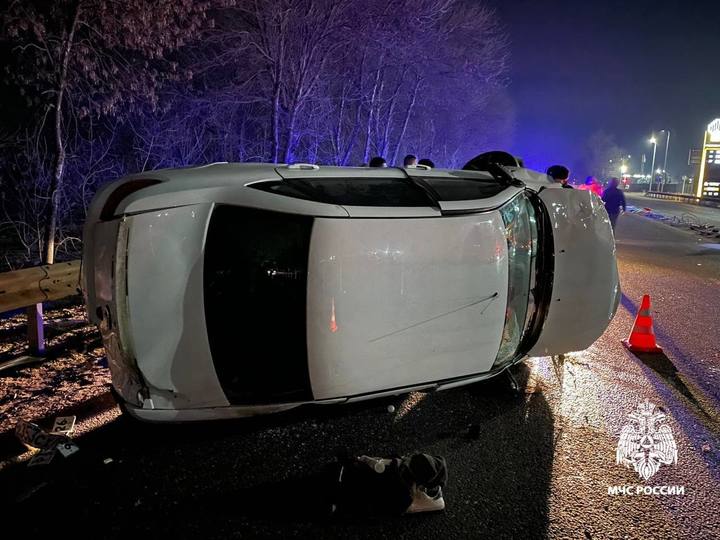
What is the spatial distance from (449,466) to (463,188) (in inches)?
74.6

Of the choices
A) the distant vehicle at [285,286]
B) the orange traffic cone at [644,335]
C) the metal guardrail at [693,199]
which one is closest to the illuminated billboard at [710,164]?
the metal guardrail at [693,199]

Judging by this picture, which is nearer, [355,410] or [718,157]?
[355,410]

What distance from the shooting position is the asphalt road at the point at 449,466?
256 cm

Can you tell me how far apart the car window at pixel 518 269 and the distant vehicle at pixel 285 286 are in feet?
0.52

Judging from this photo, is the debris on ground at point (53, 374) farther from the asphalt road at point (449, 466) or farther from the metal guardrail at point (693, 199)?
the metal guardrail at point (693, 199)

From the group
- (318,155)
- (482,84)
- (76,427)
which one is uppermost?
(482,84)

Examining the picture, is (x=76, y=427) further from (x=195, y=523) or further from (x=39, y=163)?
(x=39, y=163)

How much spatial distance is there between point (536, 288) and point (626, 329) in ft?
10.8

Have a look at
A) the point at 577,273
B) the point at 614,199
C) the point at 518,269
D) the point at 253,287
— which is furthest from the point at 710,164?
the point at 253,287

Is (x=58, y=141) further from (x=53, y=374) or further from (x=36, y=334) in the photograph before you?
(x=53, y=374)

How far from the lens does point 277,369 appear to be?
288 cm

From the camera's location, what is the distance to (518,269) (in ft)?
11.3

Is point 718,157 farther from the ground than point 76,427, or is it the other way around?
point 718,157

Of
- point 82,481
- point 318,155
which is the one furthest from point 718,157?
point 82,481
